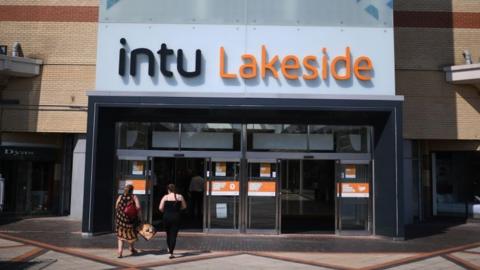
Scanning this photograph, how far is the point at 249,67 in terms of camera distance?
1358 centimetres

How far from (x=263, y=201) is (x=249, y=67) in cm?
371

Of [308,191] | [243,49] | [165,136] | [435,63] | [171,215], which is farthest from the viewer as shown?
[308,191]

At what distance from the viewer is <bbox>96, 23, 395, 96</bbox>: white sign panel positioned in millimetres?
13562

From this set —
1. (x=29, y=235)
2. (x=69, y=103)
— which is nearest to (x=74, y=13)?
(x=69, y=103)

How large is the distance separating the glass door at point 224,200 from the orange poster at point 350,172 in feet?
10.1

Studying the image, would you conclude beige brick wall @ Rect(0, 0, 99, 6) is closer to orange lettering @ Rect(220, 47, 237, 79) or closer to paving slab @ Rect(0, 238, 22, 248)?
orange lettering @ Rect(220, 47, 237, 79)

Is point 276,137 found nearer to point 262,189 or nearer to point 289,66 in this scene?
point 262,189

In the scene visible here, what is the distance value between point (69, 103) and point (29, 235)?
5.12 m

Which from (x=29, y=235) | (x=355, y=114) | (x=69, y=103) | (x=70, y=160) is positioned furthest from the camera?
(x=70, y=160)

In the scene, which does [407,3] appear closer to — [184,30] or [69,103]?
[184,30]

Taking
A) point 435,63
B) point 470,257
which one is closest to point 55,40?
point 435,63

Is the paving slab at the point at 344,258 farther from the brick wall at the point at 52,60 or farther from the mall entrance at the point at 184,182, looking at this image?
the brick wall at the point at 52,60

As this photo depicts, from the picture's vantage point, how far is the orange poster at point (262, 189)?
46.3 ft

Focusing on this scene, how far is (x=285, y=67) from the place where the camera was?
13555mm
